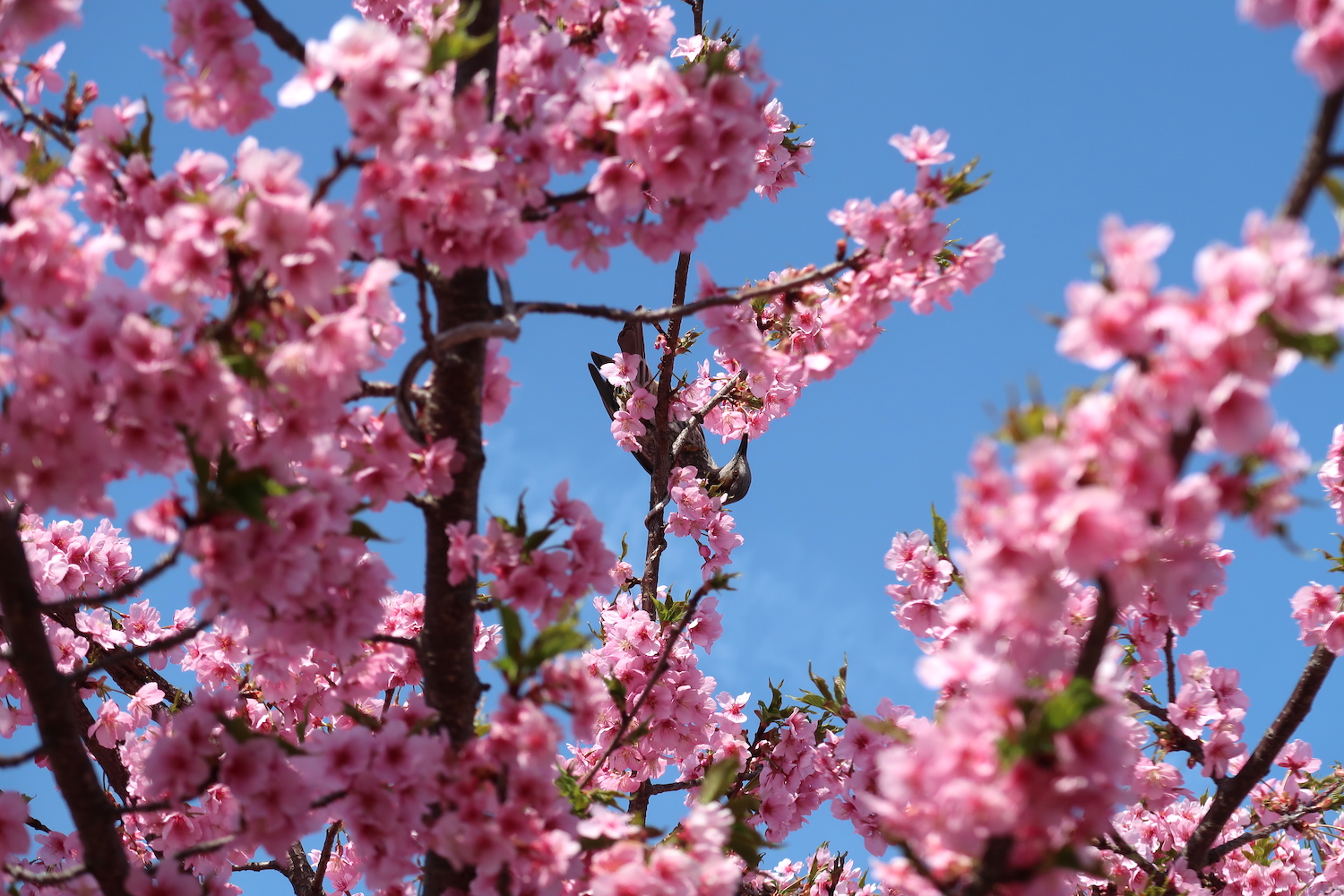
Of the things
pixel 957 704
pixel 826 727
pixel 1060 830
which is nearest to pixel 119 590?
pixel 957 704

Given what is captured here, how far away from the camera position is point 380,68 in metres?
2.74

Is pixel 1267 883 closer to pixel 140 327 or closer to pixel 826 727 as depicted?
pixel 826 727

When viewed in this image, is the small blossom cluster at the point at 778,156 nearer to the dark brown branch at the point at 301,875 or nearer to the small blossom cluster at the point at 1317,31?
the small blossom cluster at the point at 1317,31

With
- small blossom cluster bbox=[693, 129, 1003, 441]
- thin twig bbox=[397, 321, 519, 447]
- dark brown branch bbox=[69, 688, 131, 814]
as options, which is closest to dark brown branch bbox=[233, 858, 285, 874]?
dark brown branch bbox=[69, 688, 131, 814]

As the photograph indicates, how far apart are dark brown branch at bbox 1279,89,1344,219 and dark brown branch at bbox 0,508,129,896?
3561 mm

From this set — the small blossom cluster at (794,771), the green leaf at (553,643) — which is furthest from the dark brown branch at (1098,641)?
the small blossom cluster at (794,771)

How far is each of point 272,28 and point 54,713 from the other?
2347 millimetres

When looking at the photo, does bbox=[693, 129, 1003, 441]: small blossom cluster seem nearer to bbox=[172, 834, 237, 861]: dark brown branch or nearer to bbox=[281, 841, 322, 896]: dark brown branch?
bbox=[172, 834, 237, 861]: dark brown branch

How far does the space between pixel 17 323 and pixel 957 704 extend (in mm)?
2638

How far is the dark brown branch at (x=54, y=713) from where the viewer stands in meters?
2.96

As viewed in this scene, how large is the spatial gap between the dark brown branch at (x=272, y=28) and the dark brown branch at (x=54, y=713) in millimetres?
1779

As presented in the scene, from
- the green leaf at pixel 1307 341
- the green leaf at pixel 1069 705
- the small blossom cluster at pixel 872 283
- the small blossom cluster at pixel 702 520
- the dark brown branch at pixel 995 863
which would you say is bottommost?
the dark brown branch at pixel 995 863

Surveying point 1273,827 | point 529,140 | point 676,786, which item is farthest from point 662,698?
point 529,140

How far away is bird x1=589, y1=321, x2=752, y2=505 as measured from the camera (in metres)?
6.69
